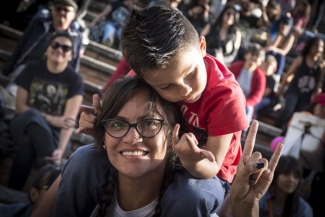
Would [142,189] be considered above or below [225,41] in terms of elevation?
above

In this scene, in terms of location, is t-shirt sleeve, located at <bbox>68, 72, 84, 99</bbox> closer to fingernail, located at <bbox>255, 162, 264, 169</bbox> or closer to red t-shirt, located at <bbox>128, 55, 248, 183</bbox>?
red t-shirt, located at <bbox>128, 55, 248, 183</bbox>

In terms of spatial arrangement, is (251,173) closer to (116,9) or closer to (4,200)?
(4,200)

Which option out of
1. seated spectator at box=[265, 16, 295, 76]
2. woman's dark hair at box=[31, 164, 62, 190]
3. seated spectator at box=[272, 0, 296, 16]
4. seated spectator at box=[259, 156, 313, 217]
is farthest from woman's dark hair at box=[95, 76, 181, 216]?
seated spectator at box=[272, 0, 296, 16]

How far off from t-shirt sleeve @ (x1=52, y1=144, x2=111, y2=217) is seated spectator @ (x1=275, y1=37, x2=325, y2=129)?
14.3 ft

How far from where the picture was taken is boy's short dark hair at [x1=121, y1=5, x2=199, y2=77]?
7.47ft

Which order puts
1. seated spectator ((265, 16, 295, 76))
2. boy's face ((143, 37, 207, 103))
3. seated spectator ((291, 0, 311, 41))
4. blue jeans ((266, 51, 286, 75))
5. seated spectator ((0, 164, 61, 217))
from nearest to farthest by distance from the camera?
boy's face ((143, 37, 207, 103)), seated spectator ((0, 164, 61, 217)), blue jeans ((266, 51, 286, 75)), seated spectator ((265, 16, 295, 76)), seated spectator ((291, 0, 311, 41))

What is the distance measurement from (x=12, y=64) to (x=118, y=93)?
3.81 m

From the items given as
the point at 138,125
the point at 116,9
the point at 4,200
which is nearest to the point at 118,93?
the point at 138,125

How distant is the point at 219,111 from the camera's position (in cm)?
245

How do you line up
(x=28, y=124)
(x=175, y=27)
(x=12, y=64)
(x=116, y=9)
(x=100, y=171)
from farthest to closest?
(x=116, y=9) → (x=12, y=64) → (x=28, y=124) → (x=100, y=171) → (x=175, y=27)

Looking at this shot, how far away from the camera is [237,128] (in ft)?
8.03

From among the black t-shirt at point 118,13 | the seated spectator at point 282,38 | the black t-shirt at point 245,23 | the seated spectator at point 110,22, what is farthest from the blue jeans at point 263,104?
the black t-shirt at point 118,13

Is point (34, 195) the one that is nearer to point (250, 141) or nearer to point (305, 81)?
point (250, 141)

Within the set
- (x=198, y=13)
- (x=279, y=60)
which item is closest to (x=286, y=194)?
(x=279, y=60)
